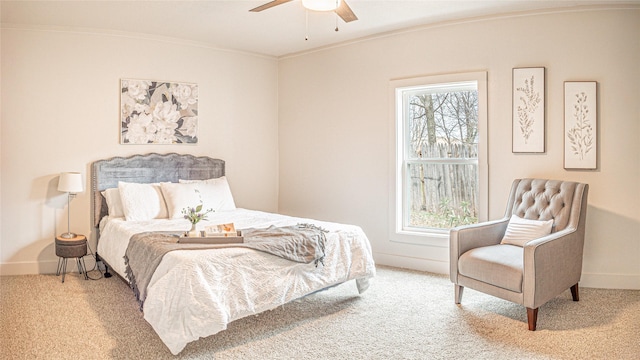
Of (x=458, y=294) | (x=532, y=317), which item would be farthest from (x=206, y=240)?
(x=532, y=317)

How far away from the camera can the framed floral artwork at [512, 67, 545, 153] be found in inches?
163

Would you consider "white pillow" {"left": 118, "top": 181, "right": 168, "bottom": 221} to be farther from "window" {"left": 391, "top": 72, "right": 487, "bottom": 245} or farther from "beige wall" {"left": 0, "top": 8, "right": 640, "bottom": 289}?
"window" {"left": 391, "top": 72, "right": 487, "bottom": 245}

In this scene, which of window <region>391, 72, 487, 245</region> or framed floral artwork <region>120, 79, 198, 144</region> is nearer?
window <region>391, 72, 487, 245</region>

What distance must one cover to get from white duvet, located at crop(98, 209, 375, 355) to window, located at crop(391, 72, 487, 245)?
1360mm

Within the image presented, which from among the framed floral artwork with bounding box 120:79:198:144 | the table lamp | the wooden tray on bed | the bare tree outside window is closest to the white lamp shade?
the table lamp

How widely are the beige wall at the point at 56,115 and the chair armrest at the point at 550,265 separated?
3845 mm

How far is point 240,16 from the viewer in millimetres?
4316

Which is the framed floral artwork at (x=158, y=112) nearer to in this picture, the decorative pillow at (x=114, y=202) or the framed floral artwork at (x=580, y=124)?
the decorative pillow at (x=114, y=202)

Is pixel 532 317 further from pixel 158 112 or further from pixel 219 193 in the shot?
pixel 158 112

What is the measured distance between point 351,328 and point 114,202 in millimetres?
2807

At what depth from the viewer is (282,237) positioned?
11.0 feet

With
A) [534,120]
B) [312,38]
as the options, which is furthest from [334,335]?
[312,38]

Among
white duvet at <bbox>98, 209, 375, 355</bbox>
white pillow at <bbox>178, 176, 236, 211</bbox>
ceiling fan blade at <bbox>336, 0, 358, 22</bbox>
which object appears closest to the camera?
white duvet at <bbox>98, 209, 375, 355</bbox>

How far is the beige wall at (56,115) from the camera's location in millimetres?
4441
